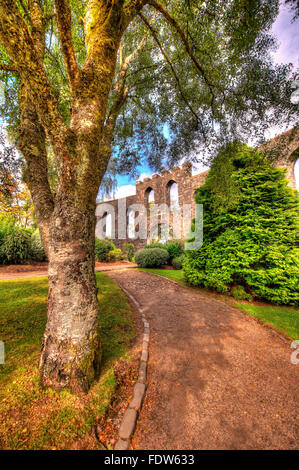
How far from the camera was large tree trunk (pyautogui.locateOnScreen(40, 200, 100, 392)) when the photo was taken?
6.14ft

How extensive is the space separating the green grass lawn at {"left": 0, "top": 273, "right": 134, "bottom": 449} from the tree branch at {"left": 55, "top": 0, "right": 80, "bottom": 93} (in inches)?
140

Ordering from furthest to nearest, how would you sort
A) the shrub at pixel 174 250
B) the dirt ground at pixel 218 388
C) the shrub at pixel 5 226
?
the shrub at pixel 174 250 < the shrub at pixel 5 226 < the dirt ground at pixel 218 388

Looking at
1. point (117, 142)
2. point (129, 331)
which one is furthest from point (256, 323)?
point (117, 142)

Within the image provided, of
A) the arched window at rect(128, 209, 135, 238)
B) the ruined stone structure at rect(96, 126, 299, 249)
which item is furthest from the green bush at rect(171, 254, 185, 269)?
the arched window at rect(128, 209, 135, 238)

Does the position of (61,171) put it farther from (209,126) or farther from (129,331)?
(209,126)

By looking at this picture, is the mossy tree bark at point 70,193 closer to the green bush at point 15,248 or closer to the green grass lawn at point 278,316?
the green grass lawn at point 278,316

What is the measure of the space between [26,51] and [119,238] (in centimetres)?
1906

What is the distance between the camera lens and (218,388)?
2.12m

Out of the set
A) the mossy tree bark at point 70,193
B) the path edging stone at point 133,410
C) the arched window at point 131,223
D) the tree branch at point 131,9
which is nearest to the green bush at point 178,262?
the path edging stone at point 133,410

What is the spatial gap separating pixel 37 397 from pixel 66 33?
155 inches

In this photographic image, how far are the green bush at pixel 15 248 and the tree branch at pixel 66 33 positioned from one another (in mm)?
9789

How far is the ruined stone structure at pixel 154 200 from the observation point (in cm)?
1529

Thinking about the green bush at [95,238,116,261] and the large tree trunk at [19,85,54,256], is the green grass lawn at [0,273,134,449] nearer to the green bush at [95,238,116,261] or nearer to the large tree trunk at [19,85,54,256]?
the large tree trunk at [19,85,54,256]

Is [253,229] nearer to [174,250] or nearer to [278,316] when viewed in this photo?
[278,316]
